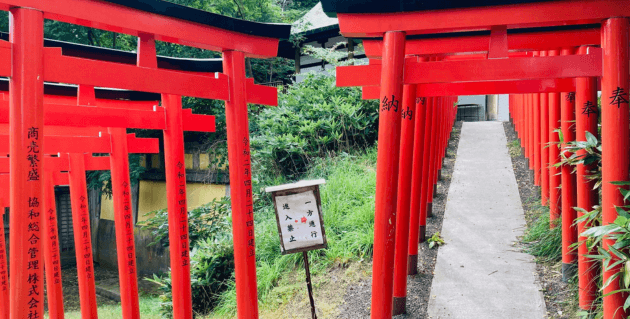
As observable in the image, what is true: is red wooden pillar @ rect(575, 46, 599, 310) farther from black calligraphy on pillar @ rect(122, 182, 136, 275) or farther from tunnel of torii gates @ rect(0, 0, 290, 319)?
black calligraphy on pillar @ rect(122, 182, 136, 275)

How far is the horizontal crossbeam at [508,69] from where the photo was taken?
316 cm

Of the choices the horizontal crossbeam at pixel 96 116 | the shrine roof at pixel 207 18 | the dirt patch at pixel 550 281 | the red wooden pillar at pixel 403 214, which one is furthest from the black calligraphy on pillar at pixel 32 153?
the dirt patch at pixel 550 281

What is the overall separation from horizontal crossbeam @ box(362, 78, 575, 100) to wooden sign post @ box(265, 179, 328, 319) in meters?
1.41

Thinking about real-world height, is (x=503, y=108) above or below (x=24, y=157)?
above

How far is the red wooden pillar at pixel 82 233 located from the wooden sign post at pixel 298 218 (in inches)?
121

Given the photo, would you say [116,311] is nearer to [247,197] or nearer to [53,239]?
[53,239]

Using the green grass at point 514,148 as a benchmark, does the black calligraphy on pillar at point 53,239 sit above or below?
below

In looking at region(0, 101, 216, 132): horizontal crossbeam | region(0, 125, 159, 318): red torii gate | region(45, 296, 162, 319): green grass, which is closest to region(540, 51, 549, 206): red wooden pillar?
region(0, 101, 216, 132): horizontal crossbeam

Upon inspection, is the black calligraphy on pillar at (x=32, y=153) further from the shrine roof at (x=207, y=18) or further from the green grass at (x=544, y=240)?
the green grass at (x=544, y=240)

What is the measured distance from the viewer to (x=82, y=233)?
6.02 metres

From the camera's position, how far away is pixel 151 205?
13.8 meters

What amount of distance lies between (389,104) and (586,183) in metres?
1.78

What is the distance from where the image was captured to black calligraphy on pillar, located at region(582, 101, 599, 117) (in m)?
3.92

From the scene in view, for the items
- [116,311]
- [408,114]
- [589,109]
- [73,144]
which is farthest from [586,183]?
[116,311]
